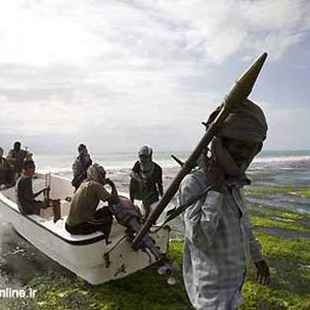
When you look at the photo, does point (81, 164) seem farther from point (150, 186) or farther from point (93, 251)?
point (93, 251)

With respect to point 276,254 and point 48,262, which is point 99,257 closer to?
point 48,262

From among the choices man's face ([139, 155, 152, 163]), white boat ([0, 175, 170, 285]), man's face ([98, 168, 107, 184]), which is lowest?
white boat ([0, 175, 170, 285])

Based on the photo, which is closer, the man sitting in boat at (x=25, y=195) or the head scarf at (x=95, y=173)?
the head scarf at (x=95, y=173)

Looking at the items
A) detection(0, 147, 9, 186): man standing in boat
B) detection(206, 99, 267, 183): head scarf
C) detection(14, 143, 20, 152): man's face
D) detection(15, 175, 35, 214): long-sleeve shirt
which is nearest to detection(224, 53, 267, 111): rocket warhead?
detection(206, 99, 267, 183): head scarf

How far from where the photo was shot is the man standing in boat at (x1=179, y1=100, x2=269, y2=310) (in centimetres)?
259

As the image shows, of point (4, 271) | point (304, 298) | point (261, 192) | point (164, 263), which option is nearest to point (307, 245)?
point (304, 298)

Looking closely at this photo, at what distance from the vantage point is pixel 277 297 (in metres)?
6.49

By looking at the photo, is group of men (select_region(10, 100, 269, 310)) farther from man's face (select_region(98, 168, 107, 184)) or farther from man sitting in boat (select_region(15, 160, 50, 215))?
man sitting in boat (select_region(15, 160, 50, 215))

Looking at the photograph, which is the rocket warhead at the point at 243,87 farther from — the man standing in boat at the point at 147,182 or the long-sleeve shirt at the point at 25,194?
the long-sleeve shirt at the point at 25,194

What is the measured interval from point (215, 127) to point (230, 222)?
630mm

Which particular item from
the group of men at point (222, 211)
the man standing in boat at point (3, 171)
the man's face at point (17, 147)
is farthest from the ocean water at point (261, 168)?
the group of men at point (222, 211)

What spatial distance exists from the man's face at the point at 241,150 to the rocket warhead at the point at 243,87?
0.73 ft

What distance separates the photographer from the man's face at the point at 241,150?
2.64 metres

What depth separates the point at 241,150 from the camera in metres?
2.65
